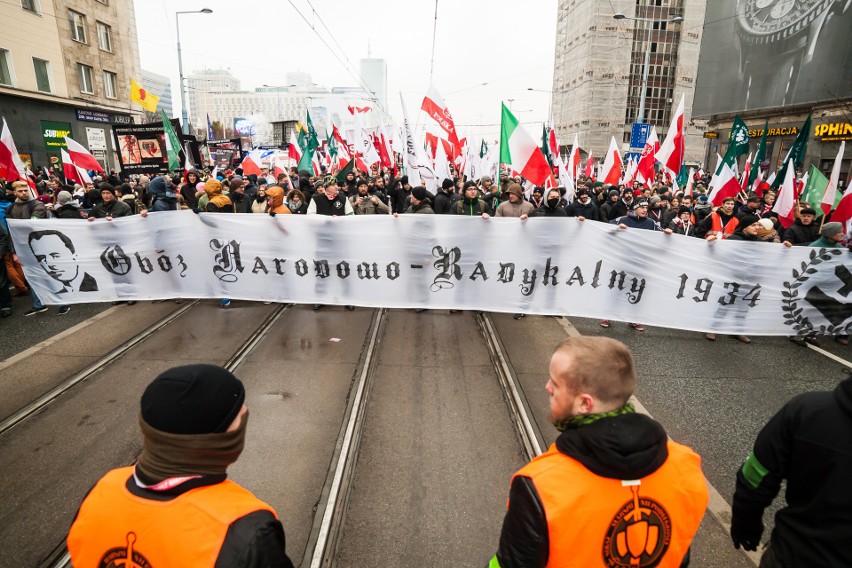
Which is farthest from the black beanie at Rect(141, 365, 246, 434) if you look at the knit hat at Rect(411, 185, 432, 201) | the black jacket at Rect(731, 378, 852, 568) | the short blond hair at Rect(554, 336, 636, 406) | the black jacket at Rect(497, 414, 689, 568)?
the knit hat at Rect(411, 185, 432, 201)

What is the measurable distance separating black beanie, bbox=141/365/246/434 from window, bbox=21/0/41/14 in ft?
103

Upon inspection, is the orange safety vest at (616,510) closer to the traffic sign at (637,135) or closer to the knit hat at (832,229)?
the knit hat at (832,229)

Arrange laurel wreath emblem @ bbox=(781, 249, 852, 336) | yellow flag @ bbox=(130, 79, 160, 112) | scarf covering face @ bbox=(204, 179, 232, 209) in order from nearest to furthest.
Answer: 1. laurel wreath emblem @ bbox=(781, 249, 852, 336)
2. scarf covering face @ bbox=(204, 179, 232, 209)
3. yellow flag @ bbox=(130, 79, 160, 112)

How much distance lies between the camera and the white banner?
20.1 feet

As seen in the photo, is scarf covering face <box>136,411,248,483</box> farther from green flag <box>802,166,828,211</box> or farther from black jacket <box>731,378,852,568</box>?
green flag <box>802,166,828,211</box>

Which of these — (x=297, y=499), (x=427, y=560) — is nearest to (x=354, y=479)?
(x=297, y=499)

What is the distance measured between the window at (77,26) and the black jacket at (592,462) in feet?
113

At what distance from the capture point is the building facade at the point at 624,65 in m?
52.2

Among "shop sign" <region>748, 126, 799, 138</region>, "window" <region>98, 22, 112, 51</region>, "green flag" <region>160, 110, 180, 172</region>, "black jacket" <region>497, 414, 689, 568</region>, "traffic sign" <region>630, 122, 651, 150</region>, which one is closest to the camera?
"black jacket" <region>497, 414, 689, 568</region>

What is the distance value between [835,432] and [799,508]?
35 centimetres

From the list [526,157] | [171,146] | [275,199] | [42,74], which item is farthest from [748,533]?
[42,74]

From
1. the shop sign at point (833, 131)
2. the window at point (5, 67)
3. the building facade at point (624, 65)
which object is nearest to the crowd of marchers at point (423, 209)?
the window at point (5, 67)

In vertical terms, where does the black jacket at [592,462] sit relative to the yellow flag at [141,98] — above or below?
below

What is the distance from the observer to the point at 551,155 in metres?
12.5
